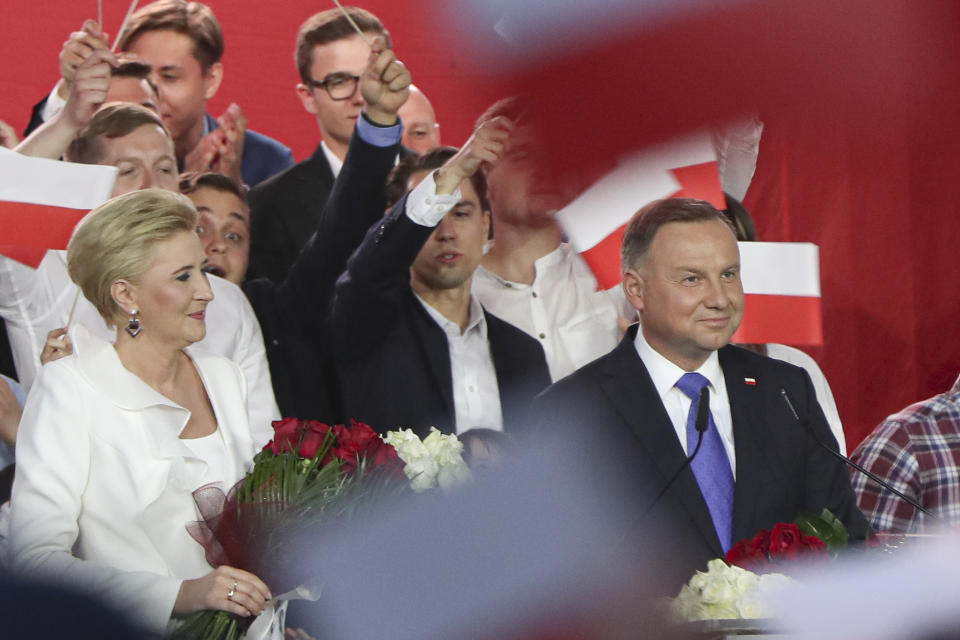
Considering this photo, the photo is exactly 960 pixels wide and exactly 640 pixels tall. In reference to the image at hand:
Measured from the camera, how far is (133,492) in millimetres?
1773

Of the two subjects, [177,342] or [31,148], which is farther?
[31,148]

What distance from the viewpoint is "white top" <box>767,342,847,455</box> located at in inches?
108

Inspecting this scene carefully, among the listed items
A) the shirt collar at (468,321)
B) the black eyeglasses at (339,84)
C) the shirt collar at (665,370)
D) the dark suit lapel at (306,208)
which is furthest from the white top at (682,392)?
the black eyeglasses at (339,84)

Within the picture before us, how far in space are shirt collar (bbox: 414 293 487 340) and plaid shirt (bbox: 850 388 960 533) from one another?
0.80 meters

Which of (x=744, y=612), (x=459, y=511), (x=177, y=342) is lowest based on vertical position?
(x=744, y=612)

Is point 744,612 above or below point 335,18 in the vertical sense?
below

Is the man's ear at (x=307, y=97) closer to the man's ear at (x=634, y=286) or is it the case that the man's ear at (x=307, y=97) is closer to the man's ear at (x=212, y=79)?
the man's ear at (x=212, y=79)

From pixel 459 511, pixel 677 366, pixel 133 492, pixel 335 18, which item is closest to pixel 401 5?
pixel 335 18

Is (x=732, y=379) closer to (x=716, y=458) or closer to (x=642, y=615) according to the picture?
(x=716, y=458)

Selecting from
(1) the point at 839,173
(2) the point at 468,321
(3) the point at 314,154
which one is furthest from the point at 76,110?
(1) the point at 839,173

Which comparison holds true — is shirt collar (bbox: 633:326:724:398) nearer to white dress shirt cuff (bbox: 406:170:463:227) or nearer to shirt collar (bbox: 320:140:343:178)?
white dress shirt cuff (bbox: 406:170:463:227)

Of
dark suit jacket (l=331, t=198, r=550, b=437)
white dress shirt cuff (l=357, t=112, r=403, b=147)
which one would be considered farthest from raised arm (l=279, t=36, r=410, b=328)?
dark suit jacket (l=331, t=198, r=550, b=437)

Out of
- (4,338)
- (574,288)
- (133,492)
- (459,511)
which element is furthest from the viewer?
(574,288)

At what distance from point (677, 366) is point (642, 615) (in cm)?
125
